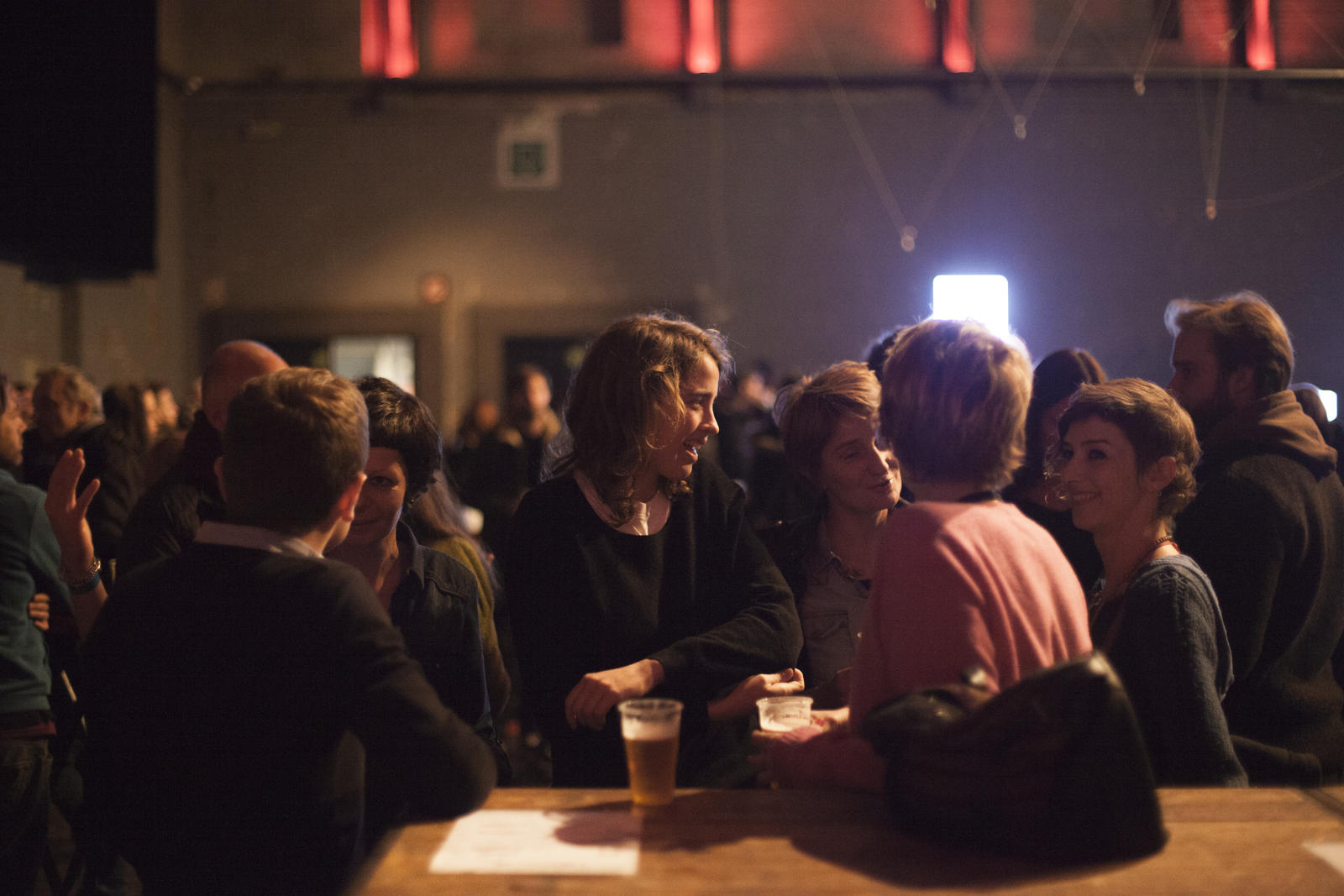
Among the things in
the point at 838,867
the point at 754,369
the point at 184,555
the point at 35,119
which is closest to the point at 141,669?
the point at 184,555

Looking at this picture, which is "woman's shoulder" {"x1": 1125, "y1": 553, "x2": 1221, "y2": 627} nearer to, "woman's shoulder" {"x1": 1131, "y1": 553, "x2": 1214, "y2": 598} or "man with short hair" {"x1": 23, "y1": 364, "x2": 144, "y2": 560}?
"woman's shoulder" {"x1": 1131, "y1": 553, "x2": 1214, "y2": 598}

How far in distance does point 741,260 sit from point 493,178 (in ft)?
7.45

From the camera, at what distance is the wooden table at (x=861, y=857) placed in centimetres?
106

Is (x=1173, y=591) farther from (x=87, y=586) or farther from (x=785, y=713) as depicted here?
(x=87, y=586)

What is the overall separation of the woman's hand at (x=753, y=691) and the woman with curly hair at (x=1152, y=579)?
0.54 meters

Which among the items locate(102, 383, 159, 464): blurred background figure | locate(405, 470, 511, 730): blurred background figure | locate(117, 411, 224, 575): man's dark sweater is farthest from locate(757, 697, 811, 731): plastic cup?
locate(102, 383, 159, 464): blurred background figure

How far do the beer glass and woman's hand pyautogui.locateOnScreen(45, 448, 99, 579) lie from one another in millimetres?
1263

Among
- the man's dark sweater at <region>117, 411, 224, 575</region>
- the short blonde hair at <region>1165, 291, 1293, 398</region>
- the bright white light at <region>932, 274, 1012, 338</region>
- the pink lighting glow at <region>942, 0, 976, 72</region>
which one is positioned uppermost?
the pink lighting glow at <region>942, 0, 976, 72</region>

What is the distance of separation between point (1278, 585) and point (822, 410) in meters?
1.02

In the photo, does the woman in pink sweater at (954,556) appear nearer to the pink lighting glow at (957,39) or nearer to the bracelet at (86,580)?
the bracelet at (86,580)

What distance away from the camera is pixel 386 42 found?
8.84 m

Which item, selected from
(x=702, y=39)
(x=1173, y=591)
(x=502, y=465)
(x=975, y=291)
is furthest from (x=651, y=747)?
(x=702, y=39)

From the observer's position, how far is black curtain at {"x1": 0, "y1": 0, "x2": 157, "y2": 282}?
5465 millimetres

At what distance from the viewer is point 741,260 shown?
895 cm
